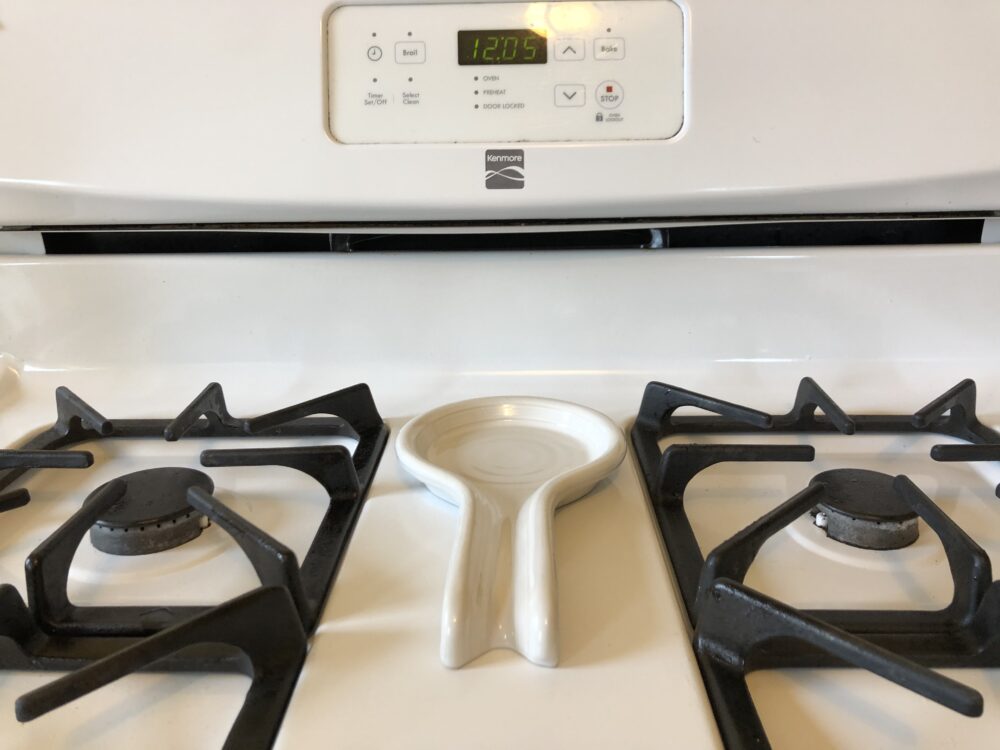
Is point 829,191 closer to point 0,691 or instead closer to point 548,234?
point 548,234

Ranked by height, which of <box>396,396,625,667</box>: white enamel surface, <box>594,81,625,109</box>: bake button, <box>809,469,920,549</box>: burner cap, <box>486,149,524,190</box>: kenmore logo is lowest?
<box>809,469,920,549</box>: burner cap

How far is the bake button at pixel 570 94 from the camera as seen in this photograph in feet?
1.63

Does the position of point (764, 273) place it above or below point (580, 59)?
below

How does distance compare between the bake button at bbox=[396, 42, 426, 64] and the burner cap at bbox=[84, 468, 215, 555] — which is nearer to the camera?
the burner cap at bbox=[84, 468, 215, 555]

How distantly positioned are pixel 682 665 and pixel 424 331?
34cm

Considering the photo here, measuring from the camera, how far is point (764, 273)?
21.8 inches

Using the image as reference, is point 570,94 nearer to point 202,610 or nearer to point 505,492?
point 505,492

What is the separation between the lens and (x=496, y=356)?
0.58 metres

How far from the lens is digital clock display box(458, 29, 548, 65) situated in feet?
1.63

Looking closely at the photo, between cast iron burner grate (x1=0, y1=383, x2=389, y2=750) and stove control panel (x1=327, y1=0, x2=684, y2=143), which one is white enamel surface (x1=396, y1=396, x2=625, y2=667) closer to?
cast iron burner grate (x1=0, y1=383, x2=389, y2=750)

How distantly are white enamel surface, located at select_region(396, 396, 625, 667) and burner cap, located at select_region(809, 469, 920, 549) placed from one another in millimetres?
115

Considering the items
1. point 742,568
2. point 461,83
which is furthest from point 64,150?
point 742,568

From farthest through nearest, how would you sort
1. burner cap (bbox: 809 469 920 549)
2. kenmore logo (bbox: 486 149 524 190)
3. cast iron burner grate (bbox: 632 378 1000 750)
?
kenmore logo (bbox: 486 149 524 190) < burner cap (bbox: 809 469 920 549) < cast iron burner grate (bbox: 632 378 1000 750)

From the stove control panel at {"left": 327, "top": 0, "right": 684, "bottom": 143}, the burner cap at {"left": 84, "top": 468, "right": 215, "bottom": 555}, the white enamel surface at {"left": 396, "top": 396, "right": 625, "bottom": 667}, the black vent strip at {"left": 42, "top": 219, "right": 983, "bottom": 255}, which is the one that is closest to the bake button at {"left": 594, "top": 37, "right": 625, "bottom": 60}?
the stove control panel at {"left": 327, "top": 0, "right": 684, "bottom": 143}
